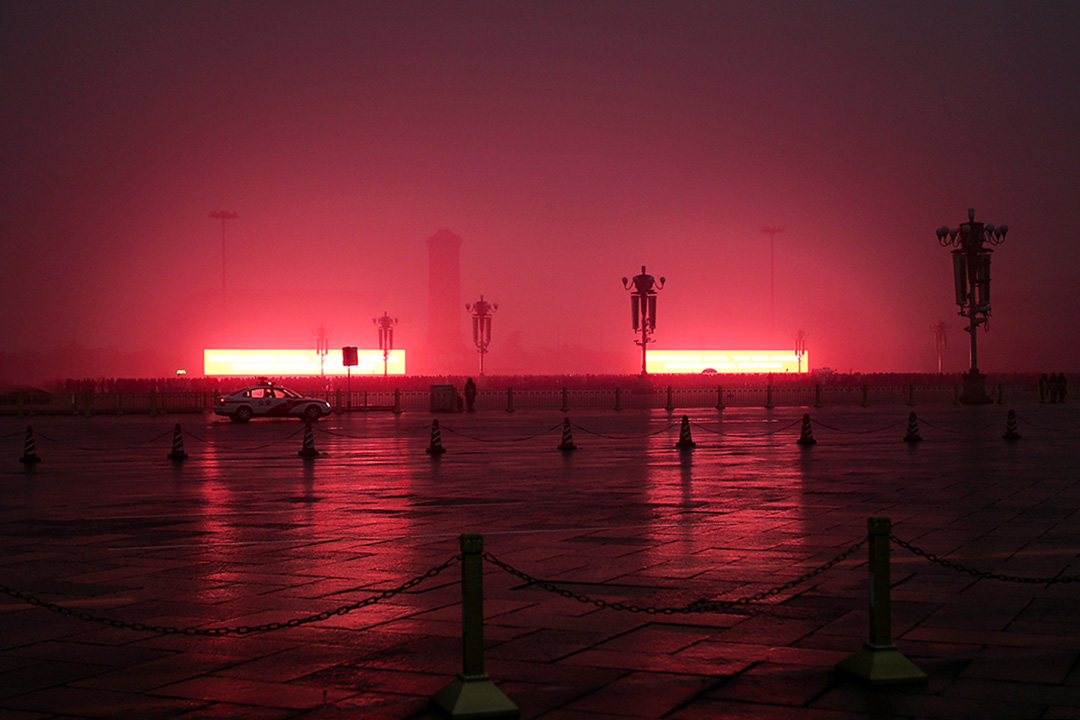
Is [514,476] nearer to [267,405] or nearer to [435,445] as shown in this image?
[435,445]

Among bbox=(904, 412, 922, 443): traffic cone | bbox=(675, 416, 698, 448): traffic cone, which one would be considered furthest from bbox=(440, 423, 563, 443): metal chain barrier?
bbox=(904, 412, 922, 443): traffic cone

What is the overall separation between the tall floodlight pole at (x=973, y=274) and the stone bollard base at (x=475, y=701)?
4822cm

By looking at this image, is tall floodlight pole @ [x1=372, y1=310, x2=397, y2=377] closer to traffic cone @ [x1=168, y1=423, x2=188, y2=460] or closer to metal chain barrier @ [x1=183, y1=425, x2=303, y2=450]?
metal chain barrier @ [x1=183, y1=425, x2=303, y2=450]

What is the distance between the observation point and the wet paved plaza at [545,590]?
19.4 ft

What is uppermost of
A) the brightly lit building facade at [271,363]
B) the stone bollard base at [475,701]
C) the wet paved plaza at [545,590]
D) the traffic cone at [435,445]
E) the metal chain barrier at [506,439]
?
the brightly lit building facade at [271,363]

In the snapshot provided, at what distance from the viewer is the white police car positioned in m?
41.7

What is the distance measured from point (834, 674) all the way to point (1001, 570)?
393 cm

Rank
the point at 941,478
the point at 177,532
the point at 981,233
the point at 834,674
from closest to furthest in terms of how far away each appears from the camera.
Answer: the point at 834,674, the point at 177,532, the point at 941,478, the point at 981,233

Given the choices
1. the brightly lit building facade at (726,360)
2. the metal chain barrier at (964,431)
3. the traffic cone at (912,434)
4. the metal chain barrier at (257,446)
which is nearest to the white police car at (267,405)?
the metal chain barrier at (257,446)

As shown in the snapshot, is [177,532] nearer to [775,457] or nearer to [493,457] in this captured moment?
[493,457]

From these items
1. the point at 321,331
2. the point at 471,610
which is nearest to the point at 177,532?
the point at 471,610

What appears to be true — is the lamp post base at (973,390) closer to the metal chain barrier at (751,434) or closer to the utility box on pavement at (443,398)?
the metal chain barrier at (751,434)

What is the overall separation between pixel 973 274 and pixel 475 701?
4856 centimetres

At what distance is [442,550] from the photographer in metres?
10.7
